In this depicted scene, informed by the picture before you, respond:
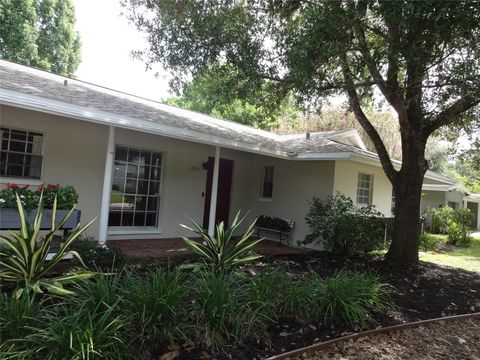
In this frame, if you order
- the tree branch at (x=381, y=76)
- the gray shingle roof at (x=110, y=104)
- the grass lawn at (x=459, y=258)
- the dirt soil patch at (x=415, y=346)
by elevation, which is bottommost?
the dirt soil patch at (x=415, y=346)

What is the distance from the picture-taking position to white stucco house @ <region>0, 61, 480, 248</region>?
7.42 metres

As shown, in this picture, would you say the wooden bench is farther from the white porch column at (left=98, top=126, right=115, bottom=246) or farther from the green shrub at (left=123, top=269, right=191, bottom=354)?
the green shrub at (left=123, top=269, right=191, bottom=354)

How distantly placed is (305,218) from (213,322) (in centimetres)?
674

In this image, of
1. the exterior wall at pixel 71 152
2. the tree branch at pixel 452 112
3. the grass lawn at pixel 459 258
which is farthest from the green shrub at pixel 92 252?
the grass lawn at pixel 459 258

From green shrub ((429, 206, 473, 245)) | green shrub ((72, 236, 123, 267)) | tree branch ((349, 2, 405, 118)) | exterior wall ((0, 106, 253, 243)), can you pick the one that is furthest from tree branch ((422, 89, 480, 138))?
green shrub ((429, 206, 473, 245))

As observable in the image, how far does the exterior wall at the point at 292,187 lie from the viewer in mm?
11078

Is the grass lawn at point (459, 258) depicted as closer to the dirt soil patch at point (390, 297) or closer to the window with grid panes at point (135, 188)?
the dirt soil patch at point (390, 297)

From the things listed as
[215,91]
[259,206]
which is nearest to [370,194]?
[259,206]

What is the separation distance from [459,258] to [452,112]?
5.99 meters

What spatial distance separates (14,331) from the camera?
3.37 meters

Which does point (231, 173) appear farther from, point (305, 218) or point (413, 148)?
point (413, 148)

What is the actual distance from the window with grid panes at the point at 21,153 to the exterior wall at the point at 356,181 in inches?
297

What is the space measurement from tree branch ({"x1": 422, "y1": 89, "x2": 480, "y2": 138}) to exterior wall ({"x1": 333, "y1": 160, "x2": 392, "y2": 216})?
2729 mm

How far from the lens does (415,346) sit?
453 centimetres
